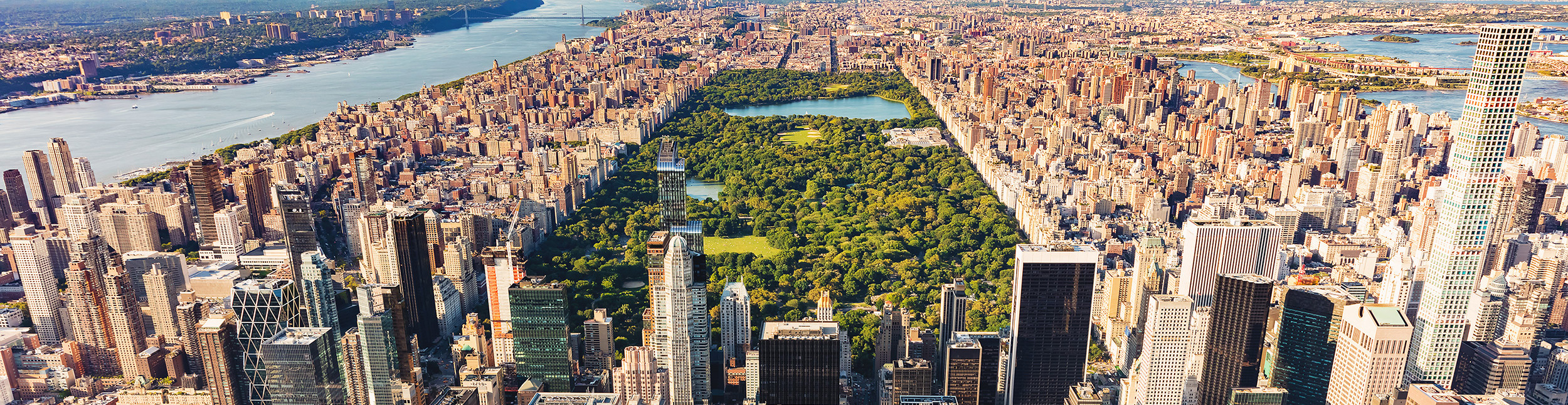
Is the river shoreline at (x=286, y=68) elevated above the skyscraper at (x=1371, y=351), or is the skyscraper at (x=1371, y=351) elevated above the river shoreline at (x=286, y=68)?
the river shoreline at (x=286, y=68)

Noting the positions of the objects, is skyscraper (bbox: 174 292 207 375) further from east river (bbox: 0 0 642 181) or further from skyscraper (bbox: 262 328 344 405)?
east river (bbox: 0 0 642 181)

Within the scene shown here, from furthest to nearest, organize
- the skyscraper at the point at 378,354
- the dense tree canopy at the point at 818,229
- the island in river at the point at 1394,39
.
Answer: the island in river at the point at 1394,39
the dense tree canopy at the point at 818,229
the skyscraper at the point at 378,354

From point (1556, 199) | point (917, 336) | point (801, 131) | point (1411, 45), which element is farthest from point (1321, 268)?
point (1411, 45)

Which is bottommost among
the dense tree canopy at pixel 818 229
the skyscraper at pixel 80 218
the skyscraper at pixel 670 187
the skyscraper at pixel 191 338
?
the dense tree canopy at pixel 818 229

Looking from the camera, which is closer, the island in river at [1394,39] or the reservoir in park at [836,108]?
the reservoir in park at [836,108]

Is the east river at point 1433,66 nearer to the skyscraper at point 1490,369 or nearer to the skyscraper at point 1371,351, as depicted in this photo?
the skyscraper at point 1490,369

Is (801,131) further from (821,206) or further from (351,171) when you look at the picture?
(351,171)

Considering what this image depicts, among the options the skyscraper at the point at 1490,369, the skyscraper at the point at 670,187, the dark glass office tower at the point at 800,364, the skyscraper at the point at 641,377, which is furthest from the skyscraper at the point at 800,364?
the skyscraper at the point at 1490,369
